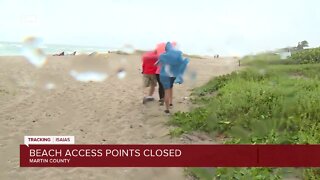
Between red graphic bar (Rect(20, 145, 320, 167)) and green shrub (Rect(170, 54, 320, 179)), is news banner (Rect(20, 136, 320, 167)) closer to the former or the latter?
red graphic bar (Rect(20, 145, 320, 167))

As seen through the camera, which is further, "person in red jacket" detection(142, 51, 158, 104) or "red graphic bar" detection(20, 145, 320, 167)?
"person in red jacket" detection(142, 51, 158, 104)

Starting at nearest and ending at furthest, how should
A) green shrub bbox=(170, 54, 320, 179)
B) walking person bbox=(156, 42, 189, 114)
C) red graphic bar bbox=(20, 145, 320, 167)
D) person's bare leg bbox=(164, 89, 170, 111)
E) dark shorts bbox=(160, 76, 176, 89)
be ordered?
red graphic bar bbox=(20, 145, 320, 167)
green shrub bbox=(170, 54, 320, 179)
walking person bbox=(156, 42, 189, 114)
dark shorts bbox=(160, 76, 176, 89)
person's bare leg bbox=(164, 89, 170, 111)

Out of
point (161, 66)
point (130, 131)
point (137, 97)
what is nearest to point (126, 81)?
point (137, 97)

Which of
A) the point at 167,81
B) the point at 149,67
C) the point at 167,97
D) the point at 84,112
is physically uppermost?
the point at 149,67

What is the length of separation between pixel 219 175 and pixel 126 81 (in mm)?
6679

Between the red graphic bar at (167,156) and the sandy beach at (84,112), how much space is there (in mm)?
328

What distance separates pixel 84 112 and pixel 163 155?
3529 mm

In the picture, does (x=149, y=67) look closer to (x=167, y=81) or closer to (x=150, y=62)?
(x=150, y=62)

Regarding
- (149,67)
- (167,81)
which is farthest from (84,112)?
(167,81)

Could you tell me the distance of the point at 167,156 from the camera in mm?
4391

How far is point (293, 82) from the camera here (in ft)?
26.8

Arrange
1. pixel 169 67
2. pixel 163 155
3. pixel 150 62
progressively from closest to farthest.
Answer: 1. pixel 163 155
2. pixel 169 67
3. pixel 150 62

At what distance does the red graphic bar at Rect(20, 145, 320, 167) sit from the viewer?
432 cm

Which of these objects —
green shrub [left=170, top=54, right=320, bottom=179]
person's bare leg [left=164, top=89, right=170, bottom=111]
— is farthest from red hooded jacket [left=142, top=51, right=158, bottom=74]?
green shrub [left=170, top=54, right=320, bottom=179]
